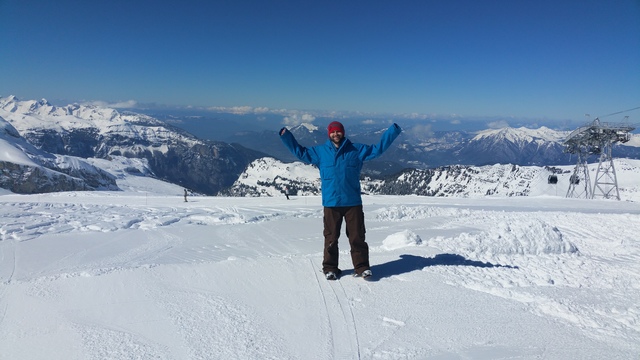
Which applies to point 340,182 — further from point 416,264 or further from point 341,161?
point 416,264

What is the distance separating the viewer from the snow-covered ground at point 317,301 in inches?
130

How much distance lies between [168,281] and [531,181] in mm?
210701

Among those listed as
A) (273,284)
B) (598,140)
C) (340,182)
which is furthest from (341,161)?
(598,140)

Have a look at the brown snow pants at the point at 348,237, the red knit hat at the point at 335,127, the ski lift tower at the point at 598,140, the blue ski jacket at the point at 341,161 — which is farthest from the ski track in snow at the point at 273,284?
the ski lift tower at the point at 598,140

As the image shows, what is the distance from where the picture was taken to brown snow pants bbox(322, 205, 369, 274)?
525cm

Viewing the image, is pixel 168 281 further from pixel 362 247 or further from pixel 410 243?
pixel 410 243

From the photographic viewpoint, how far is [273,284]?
15.8ft

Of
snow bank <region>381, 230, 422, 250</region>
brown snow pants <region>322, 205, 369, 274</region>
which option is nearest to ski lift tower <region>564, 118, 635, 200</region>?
snow bank <region>381, 230, 422, 250</region>

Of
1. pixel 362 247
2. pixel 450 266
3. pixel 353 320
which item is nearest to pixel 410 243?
pixel 450 266

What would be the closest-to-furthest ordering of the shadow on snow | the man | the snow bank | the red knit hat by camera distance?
the red knit hat → the man → the shadow on snow → the snow bank

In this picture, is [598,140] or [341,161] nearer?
[341,161]

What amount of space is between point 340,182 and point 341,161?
32 centimetres

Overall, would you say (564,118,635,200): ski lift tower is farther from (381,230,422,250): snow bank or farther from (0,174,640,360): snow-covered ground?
(381,230,422,250): snow bank

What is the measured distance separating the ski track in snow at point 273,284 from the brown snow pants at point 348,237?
24 centimetres
